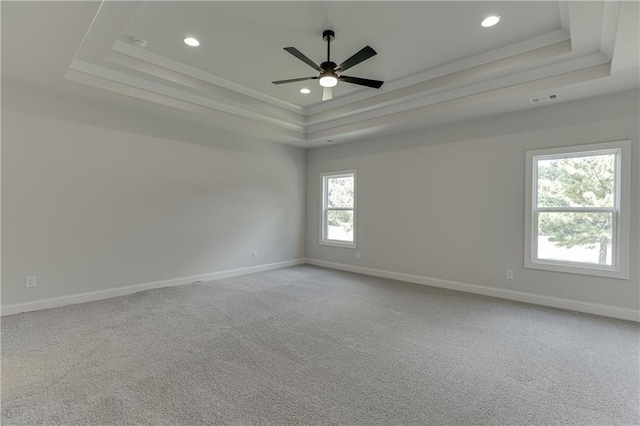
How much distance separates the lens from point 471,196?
15.4 ft

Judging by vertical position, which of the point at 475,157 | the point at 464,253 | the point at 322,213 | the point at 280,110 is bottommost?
the point at 464,253

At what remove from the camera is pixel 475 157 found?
4.64 m

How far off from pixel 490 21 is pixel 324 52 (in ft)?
5.59

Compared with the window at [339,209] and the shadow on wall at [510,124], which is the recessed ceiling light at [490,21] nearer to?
the shadow on wall at [510,124]

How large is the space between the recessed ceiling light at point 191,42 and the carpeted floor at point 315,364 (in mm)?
3071

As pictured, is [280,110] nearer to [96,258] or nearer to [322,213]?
[322,213]

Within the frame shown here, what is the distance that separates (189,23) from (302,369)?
335 centimetres

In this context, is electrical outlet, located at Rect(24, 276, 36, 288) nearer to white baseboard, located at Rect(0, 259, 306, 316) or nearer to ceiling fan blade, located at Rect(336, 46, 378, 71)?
white baseboard, located at Rect(0, 259, 306, 316)

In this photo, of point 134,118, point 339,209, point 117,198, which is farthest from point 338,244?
point 134,118

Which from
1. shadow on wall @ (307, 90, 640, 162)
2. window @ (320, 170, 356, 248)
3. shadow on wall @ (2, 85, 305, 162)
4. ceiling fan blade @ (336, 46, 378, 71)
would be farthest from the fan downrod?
window @ (320, 170, 356, 248)

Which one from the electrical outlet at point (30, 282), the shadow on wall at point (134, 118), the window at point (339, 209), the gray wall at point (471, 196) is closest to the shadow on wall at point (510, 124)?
the gray wall at point (471, 196)

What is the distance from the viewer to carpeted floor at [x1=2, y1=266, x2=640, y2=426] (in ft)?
6.18

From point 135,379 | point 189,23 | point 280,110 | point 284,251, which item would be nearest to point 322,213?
point 284,251

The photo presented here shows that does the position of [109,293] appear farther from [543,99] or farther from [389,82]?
[543,99]
